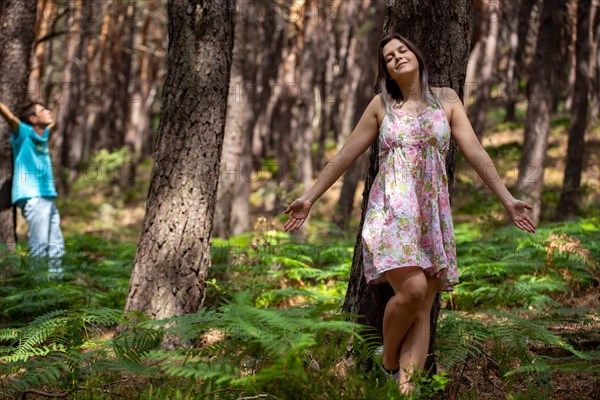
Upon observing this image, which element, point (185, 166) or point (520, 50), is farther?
point (520, 50)

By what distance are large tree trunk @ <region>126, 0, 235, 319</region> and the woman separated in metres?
1.50

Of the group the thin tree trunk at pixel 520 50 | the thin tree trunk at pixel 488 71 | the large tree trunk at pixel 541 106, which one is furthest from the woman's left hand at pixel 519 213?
the thin tree trunk at pixel 520 50

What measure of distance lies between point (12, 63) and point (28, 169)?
137cm

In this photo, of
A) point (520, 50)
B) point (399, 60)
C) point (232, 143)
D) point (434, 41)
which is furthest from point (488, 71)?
point (399, 60)

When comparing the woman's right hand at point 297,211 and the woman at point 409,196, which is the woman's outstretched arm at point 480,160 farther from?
the woman's right hand at point 297,211

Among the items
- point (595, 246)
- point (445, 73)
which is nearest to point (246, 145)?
point (595, 246)

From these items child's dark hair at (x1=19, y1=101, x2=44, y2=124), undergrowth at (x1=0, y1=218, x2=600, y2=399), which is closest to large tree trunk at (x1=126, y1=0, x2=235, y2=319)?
undergrowth at (x1=0, y1=218, x2=600, y2=399)

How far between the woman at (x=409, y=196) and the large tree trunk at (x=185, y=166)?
1499 millimetres

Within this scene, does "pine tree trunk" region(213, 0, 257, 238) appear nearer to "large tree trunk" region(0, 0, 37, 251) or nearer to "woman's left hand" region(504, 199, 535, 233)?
"large tree trunk" region(0, 0, 37, 251)

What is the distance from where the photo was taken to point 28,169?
724 cm

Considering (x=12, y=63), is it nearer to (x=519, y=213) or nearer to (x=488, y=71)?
(x=519, y=213)

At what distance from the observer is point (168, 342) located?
4914mm

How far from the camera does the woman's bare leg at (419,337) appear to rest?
3.48 metres

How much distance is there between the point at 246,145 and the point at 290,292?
1412 centimetres
